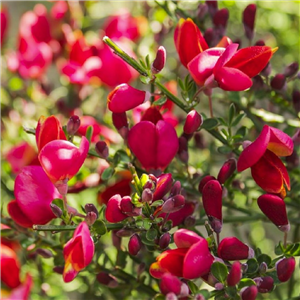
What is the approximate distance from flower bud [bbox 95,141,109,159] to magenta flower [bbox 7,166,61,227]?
64mm

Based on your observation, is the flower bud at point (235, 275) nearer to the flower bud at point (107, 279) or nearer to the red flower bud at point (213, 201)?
the red flower bud at point (213, 201)

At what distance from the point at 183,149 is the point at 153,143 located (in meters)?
0.06

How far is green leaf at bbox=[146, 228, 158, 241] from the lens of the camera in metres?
0.52

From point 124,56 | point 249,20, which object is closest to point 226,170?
point 124,56

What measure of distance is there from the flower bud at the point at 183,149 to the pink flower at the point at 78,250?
0.58 feet

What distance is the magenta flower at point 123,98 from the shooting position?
1.80 feet

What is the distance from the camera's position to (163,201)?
516mm

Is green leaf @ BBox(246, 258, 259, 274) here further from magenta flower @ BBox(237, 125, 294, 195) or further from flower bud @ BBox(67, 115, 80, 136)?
flower bud @ BBox(67, 115, 80, 136)

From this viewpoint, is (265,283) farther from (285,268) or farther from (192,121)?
(192,121)

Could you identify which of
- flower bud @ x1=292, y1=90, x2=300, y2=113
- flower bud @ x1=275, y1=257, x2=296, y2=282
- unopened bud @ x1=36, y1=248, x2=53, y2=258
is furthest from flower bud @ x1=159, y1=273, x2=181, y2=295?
flower bud @ x1=292, y1=90, x2=300, y2=113

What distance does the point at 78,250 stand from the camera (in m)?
0.48

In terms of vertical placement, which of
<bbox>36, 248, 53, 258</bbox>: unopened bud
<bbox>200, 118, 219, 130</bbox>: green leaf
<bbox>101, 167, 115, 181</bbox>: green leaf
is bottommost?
<bbox>36, 248, 53, 258</bbox>: unopened bud

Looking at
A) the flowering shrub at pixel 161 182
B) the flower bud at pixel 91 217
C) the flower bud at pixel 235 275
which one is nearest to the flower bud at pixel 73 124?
the flowering shrub at pixel 161 182

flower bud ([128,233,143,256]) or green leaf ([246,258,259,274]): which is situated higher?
flower bud ([128,233,143,256])
